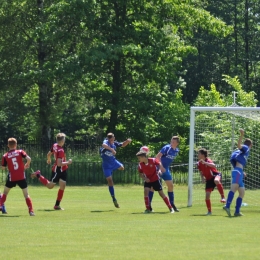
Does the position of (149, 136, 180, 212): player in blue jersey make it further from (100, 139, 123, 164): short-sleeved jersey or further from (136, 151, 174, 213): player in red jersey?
(100, 139, 123, 164): short-sleeved jersey

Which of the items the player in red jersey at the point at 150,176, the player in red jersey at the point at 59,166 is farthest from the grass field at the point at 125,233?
the player in red jersey at the point at 59,166

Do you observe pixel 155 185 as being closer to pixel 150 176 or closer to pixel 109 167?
pixel 150 176

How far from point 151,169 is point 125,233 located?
472 cm

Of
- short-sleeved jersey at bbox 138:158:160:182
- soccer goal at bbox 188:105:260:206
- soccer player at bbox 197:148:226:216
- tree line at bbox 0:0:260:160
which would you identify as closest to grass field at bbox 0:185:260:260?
soccer player at bbox 197:148:226:216

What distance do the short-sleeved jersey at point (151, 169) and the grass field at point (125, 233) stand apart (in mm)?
849

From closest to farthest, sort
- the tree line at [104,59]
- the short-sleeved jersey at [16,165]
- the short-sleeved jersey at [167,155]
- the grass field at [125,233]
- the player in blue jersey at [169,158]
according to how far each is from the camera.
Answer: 1. the grass field at [125,233]
2. the short-sleeved jersey at [16,165]
3. the player in blue jersey at [169,158]
4. the short-sleeved jersey at [167,155]
5. the tree line at [104,59]

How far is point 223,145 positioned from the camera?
2581 centimetres

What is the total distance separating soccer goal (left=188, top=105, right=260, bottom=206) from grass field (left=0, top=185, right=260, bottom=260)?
2.04 metres

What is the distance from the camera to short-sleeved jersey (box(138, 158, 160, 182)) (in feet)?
60.1

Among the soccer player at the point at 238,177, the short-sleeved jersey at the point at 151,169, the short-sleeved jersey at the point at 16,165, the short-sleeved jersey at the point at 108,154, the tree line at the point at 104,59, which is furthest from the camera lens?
the tree line at the point at 104,59

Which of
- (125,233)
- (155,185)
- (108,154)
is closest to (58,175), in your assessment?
(108,154)

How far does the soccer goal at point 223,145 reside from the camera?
23.0m

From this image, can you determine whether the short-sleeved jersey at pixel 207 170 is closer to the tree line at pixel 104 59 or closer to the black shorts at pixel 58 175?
the black shorts at pixel 58 175

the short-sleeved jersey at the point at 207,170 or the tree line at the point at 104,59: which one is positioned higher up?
the tree line at the point at 104,59
